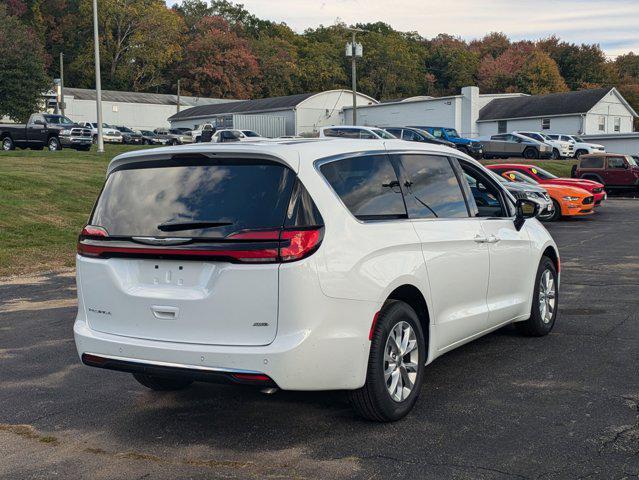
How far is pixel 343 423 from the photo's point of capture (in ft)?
16.9

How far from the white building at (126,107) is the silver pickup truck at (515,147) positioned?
4573cm

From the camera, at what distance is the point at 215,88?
9388 centimetres

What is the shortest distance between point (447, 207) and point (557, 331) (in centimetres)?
250

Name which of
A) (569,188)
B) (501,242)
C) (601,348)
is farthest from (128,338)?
(569,188)

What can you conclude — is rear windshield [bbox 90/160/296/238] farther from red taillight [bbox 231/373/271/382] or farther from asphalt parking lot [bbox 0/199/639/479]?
asphalt parking lot [bbox 0/199/639/479]

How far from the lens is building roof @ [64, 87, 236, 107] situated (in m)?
80.6

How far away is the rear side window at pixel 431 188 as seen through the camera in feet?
18.6

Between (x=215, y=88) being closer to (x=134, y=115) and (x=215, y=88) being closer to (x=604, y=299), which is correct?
(x=134, y=115)

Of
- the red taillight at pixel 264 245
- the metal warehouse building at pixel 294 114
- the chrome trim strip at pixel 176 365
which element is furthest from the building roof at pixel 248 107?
the red taillight at pixel 264 245

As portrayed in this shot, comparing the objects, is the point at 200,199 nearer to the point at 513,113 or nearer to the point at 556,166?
the point at 556,166

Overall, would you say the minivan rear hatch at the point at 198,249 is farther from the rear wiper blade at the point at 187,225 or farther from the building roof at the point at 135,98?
the building roof at the point at 135,98

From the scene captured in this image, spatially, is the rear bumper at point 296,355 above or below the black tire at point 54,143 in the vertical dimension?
below

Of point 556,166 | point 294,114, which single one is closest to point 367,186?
point 556,166

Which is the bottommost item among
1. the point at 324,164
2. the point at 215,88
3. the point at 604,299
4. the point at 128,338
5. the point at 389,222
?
the point at 604,299
